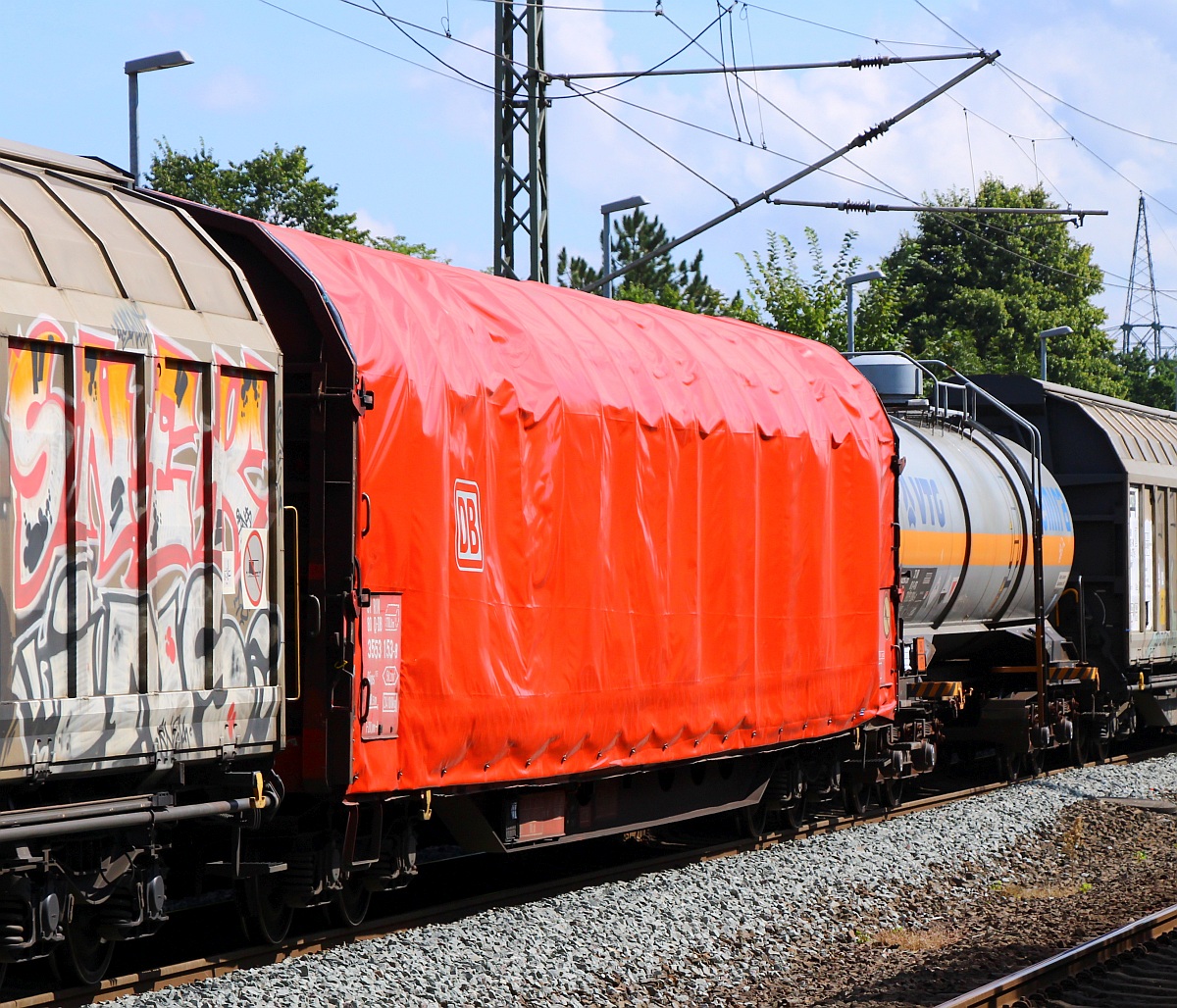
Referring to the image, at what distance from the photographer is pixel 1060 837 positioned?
1316 cm

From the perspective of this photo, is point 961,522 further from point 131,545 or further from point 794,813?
point 131,545

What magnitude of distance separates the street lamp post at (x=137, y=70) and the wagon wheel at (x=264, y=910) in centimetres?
1209

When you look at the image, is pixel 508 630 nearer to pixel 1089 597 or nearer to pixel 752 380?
pixel 752 380

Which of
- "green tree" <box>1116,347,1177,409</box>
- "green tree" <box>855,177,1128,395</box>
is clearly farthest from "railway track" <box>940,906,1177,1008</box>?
"green tree" <box>1116,347,1177,409</box>

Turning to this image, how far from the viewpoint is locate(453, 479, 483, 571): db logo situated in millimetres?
8273

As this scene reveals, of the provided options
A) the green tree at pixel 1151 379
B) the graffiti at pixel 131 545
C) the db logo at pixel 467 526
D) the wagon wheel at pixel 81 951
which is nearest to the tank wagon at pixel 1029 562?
the db logo at pixel 467 526

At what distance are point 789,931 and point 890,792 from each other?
5.66 meters

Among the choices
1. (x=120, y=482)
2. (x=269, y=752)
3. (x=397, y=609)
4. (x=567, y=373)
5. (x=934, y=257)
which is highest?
(x=934, y=257)

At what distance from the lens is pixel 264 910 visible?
800 cm

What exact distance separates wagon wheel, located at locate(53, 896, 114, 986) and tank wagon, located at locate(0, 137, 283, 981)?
0.01m

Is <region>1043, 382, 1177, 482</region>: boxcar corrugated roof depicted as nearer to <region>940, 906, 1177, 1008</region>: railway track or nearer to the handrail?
<region>940, 906, 1177, 1008</region>: railway track

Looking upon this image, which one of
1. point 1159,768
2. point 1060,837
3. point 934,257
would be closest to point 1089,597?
point 1159,768

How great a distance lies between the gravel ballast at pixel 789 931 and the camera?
7.52 metres

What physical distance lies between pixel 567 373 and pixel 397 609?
2.17m
